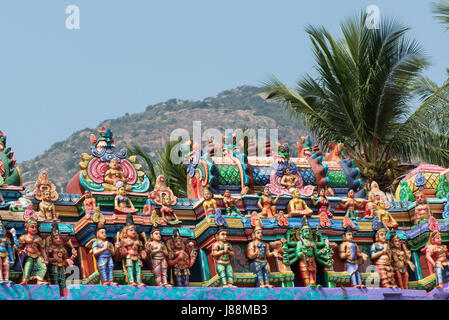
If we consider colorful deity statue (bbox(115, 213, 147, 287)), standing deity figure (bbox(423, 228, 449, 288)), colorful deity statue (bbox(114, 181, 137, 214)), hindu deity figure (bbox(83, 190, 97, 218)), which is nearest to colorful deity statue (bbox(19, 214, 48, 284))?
hindu deity figure (bbox(83, 190, 97, 218))

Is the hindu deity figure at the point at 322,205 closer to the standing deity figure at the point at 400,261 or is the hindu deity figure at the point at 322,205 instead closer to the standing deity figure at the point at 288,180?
the standing deity figure at the point at 288,180

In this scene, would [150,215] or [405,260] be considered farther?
[405,260]

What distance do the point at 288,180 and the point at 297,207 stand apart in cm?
107

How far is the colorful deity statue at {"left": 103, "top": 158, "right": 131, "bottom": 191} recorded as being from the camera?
80.1ft

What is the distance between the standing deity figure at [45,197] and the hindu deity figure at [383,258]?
7993 mm

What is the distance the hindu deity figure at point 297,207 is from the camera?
25.1 m

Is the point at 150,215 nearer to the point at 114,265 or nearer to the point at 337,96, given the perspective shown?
the point at 114,265

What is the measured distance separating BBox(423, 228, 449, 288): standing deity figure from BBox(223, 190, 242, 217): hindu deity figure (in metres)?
4.96

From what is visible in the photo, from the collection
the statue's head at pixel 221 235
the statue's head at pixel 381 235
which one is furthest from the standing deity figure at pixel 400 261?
the statue's head at pixel 221 235

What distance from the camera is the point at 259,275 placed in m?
24.2

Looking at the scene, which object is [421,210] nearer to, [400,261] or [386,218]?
[386,218]
